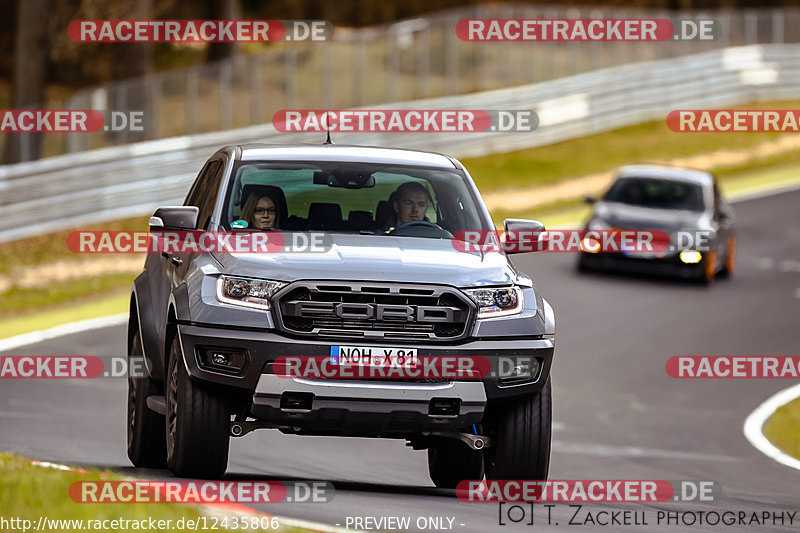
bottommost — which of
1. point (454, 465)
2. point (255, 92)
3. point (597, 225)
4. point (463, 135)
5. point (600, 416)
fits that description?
point (600, 416)

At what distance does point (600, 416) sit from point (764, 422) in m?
1.75

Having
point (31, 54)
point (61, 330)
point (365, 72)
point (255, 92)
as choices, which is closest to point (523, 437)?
point (61, 330)

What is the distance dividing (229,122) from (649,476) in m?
19.0

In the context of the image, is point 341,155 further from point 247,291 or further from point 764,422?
point 764,422

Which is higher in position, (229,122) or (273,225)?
(229,122)

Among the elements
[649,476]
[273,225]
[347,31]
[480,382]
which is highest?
[347,31]

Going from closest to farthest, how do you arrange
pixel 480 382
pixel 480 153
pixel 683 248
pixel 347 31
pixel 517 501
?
1. pixel 480 382
2. pixel 517 501
3. pixel 683 248
4. pixel 480 153
5. pixel 347 31

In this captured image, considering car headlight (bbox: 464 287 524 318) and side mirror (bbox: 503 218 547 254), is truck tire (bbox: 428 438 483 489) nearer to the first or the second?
side mirror (bbox: 503 218 547 254)

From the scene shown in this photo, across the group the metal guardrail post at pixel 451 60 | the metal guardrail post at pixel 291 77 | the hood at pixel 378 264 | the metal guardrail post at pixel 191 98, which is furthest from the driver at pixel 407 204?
the metal guardrail post at pixel 451 60

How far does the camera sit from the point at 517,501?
9109mm

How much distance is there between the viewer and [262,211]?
31.2 feet

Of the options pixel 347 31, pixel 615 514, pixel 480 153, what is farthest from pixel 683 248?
pixel 347 31

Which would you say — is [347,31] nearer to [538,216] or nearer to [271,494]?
[538,216]

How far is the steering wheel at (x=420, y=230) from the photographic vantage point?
9438mm
